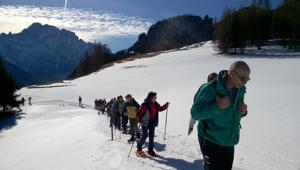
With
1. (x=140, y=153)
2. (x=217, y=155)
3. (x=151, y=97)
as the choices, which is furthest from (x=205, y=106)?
A: (x=140, y=153)

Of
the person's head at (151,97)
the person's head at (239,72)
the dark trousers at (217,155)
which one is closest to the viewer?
the person's head at (239,72)

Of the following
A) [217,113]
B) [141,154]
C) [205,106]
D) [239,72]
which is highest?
[239,72]

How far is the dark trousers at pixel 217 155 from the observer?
→ 18.6ft

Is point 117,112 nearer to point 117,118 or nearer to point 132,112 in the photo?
point 117,118

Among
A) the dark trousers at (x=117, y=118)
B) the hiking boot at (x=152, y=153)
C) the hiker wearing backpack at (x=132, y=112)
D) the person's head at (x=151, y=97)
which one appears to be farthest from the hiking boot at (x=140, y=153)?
the dark trousers at (x=117, y=118)

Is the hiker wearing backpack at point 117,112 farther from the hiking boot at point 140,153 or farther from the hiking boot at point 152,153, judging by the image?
the hiking boot at point 152,153

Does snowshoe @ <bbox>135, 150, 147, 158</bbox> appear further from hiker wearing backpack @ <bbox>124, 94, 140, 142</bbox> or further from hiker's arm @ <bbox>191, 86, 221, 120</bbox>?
hiker's arm @ <bbox>191, 86, 221, 120</bbox>

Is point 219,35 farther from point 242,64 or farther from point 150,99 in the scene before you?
point 242,64

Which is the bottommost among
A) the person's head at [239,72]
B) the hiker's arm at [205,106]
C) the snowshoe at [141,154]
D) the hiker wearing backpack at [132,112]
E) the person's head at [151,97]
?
the snowshoe at [141,154]

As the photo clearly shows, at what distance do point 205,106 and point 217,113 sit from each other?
21cm

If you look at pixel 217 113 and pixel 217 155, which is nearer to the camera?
pixel 217 113

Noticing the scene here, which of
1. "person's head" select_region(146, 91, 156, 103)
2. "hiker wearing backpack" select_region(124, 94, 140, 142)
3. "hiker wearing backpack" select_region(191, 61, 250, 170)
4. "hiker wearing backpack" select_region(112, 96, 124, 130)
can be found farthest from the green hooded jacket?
"hiker wearing backpack" select_region(112, 96, 124, 130)

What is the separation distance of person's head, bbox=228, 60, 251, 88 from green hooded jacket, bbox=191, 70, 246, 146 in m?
0.13

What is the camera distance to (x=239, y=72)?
5051 millimetres
